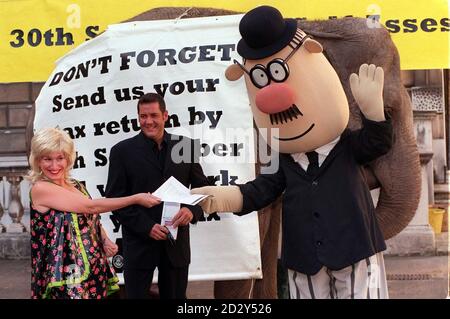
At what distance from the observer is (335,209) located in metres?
3.81

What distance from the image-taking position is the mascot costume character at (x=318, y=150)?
3797mm

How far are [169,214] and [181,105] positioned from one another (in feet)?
3.57

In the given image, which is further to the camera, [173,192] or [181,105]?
[181,105]

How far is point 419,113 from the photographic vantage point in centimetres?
959

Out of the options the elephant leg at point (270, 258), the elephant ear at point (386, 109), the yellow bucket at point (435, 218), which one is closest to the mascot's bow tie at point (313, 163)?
the elephant ear at point (386, 109)

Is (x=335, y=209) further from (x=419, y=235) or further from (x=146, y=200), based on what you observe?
(x=419, y=235)

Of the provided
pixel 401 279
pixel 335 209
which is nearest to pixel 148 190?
pixel 335 209

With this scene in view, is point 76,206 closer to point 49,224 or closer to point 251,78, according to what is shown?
point 49,224

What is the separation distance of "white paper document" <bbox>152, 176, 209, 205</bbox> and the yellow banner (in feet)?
7.55

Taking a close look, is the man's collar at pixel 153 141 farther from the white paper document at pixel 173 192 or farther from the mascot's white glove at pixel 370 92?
the mascot's white glove at pixel 370 92

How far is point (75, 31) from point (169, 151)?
→ 2.16m

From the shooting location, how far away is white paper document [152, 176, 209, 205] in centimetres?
418

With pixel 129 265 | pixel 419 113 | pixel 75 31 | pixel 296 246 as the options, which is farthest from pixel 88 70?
pixel 419 113

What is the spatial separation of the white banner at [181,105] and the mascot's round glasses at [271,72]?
3.94 ft
